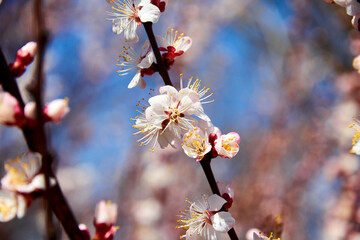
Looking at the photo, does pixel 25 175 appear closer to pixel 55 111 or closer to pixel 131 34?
pixel 55 111

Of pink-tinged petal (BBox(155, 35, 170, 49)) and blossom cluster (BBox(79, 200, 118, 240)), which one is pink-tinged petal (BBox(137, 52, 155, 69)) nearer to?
pink-tinged petal (BBox(155, 35, 170, 49))

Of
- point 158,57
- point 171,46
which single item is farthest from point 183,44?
point 158,57

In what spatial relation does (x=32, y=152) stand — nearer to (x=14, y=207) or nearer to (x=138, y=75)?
(x=14, y=207)

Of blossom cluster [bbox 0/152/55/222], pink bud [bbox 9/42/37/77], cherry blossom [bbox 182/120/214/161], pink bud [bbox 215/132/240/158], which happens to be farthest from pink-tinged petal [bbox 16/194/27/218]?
pink bud [bbox 215/132/240/158]

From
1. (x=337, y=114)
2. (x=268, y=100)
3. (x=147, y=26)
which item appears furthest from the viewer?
(x=268, y=100)

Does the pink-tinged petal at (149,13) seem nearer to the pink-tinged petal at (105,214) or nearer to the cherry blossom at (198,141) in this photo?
the cherry blossom at (198,141)

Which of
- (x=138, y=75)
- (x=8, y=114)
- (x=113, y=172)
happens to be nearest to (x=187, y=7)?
(x=113, y=172)

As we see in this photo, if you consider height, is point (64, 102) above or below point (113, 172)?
below
